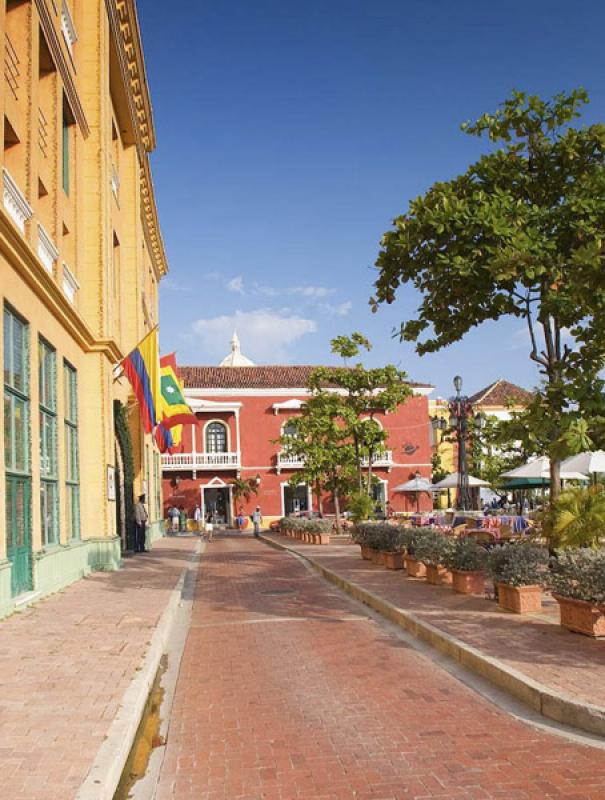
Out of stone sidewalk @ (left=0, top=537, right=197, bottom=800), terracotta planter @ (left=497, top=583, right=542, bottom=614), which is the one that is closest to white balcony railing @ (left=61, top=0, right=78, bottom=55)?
stone sidewalk @ (left=0, top=537, right=197, bottom=800)

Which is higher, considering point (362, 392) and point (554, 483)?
point (362, 392)

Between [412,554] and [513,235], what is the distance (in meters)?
7.06

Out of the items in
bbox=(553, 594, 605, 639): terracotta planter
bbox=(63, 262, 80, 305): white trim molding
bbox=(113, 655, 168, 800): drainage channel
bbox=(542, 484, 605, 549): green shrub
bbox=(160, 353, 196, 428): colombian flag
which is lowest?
bbox=(113, 655, 168, 800): drainage channel

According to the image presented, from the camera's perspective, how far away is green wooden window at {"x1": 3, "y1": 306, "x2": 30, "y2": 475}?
35.5 ft

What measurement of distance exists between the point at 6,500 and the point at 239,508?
4023 cm

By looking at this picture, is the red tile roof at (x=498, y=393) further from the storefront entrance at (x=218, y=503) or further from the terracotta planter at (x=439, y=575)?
the terracotta planter at (x=439, y=575)

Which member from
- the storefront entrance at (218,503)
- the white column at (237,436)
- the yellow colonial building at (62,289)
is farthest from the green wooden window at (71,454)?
the storefront entrance at (218,503)

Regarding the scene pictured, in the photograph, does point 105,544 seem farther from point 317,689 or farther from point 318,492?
point 318,492

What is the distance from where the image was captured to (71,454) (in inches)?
627

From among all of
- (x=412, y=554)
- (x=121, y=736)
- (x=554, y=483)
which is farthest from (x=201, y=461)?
(x=121, y=736)

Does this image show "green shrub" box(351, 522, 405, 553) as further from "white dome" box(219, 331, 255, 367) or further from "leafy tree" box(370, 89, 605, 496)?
"white dome" box(219, 331, 255, 367)

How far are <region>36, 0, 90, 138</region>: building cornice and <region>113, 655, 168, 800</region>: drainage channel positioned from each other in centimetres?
1111

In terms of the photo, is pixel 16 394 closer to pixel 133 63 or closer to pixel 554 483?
pixel 554 483

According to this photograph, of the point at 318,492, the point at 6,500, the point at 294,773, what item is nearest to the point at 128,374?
the point at 6,500
